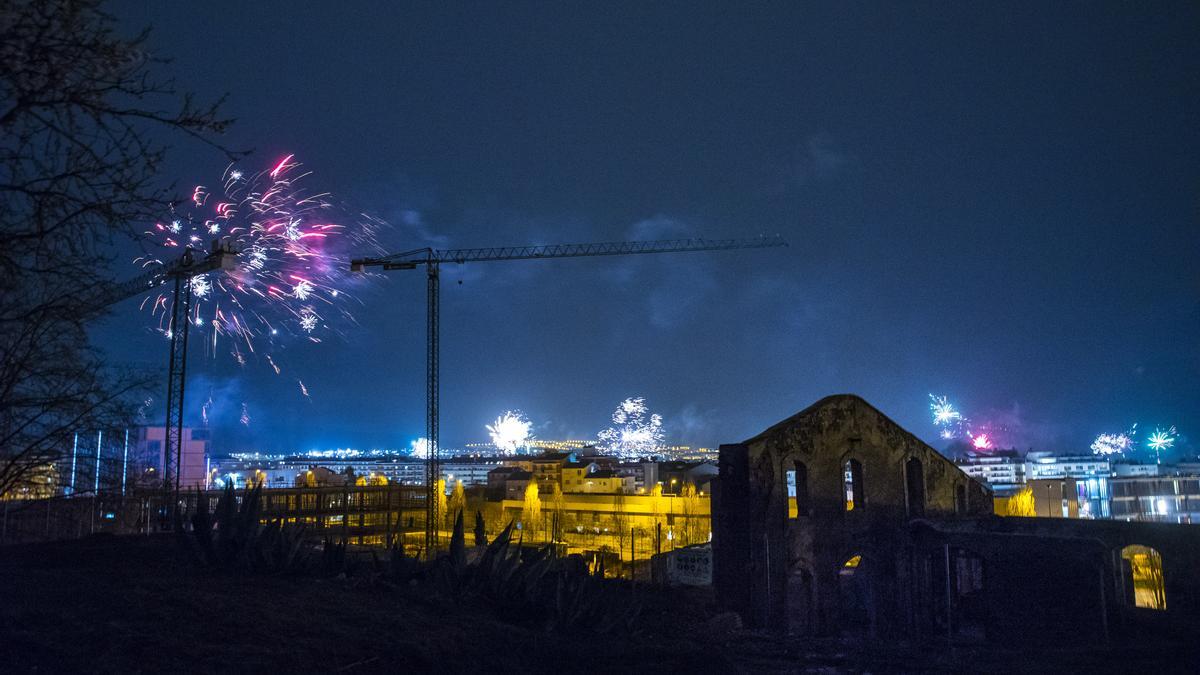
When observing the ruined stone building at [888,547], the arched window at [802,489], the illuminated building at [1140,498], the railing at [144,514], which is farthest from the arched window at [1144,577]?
the illuminated building at [1140,498]

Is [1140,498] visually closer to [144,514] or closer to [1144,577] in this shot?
[1144,577]

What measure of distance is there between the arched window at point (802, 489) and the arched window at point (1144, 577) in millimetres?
8127

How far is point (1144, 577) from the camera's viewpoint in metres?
A: 28.8

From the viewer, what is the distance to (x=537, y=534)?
56.9 meters

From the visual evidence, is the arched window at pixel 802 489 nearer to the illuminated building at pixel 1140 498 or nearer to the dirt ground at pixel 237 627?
the dirt ground at pixel 237 627

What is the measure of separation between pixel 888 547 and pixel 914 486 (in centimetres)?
317

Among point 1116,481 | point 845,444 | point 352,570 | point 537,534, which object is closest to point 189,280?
point 537,534

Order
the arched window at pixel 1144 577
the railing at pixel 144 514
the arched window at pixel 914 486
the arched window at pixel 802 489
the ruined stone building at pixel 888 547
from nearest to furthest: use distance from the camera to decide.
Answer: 1. the railing at pixel 144 514
2. the ruined stone building at pixel 888 547
3. the arched window at pixel 1144 577
4. the arched window at pixel 802 489
5. the arched window at pixel 914 486

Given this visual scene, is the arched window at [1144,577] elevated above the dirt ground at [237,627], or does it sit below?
below

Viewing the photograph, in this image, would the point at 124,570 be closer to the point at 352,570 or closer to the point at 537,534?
the point at 352,570

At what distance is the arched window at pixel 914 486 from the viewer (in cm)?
2503

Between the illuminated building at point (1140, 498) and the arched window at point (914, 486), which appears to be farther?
the illuminated building at point (1140, 498)

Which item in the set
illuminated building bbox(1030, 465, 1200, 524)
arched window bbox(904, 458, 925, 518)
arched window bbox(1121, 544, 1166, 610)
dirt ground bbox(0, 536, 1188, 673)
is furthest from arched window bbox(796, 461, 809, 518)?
illuminated building bbox(1030, 465, 1200, 524)

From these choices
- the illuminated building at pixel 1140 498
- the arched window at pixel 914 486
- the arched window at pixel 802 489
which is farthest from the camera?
the illuminated building at pixel 1140 498
